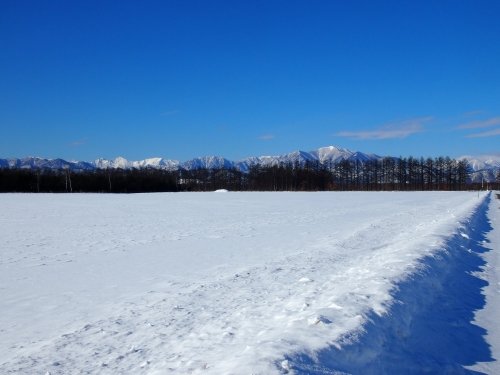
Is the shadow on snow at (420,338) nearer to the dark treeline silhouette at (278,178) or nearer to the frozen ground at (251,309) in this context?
the frozen ground at (251,309)

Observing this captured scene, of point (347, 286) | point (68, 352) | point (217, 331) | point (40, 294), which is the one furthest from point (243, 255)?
point (68, 352)

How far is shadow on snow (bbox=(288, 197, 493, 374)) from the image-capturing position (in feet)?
16.7

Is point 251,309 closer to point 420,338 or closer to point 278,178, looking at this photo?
point 420,338

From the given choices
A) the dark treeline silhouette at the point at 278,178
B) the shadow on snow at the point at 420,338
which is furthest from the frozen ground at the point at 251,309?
the dark treeline silhouette at the point at 278,178

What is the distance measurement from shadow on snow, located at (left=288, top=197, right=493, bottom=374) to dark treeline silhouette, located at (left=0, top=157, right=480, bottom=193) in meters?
116

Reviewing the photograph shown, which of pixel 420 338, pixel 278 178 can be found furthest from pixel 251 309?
pixel 278 178

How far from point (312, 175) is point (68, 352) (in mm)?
146014

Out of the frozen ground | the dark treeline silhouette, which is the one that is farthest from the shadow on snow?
the dark treeline silhouette

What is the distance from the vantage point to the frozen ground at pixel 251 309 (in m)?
5.32

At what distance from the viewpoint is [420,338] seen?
20.9 ft

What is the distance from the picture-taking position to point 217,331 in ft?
21.0

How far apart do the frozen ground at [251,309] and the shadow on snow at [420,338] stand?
2cm

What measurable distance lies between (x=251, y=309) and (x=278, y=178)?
144098 millimetres

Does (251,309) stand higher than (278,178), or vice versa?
Answer: (278,178)
